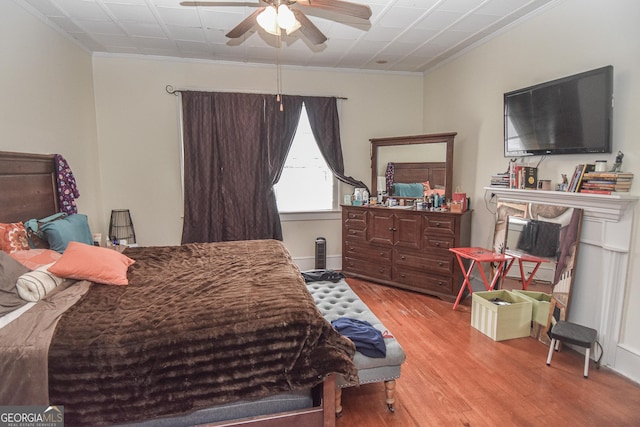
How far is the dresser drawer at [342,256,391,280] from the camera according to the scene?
4222mm

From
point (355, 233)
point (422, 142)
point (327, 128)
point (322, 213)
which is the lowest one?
point (355, 233)

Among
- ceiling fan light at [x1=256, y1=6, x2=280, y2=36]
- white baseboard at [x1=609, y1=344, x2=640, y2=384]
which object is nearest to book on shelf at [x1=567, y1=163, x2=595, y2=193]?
white baseboard at [x1=609, y1=344, x2=640, y2=384]

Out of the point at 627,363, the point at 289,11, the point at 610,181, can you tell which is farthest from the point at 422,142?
the point at 627,363

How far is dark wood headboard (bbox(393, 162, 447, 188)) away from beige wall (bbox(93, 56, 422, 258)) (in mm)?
622

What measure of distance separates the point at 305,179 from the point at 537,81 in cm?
284

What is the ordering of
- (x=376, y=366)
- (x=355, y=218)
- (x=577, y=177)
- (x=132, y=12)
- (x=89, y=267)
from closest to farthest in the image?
(x=376, y=366), (x=89, y=267), (x=577, y=177), (x=132, y=12), (x=355, y=218)

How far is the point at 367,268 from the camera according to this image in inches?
173

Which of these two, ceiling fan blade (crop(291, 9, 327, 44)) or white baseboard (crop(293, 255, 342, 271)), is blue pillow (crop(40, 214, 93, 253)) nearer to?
ceiling fan blade (crop(291, 9, 327, 44))

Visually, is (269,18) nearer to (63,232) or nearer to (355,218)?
(63,232)

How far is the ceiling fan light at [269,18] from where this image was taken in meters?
2.04

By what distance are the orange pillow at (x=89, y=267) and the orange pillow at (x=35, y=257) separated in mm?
143

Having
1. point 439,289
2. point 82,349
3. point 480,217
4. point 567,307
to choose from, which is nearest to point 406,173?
point 480,217

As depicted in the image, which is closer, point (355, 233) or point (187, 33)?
point (187, 33)

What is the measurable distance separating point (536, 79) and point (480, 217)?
1.47 metres
